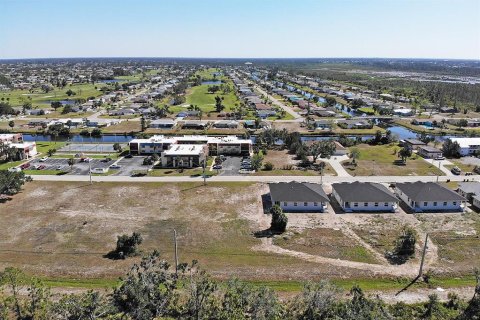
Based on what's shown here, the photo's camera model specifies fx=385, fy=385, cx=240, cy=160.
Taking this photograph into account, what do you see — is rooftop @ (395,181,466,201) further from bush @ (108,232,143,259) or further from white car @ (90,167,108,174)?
white car @ (90,167,108,174)

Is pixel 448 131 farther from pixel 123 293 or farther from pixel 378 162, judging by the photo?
pixel 123 293

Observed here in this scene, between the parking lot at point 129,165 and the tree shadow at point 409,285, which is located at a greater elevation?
the parking lot at point 129,165

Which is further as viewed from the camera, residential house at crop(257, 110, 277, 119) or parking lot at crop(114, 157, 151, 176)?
residential house at crop(257, 110, 277, 119)

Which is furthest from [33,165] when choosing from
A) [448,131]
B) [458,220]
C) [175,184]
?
[448,131]

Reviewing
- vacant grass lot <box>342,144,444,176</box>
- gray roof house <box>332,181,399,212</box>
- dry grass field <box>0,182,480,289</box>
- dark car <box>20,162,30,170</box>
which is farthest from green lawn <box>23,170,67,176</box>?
vacant grass lot <box>342,144,444,176</box>

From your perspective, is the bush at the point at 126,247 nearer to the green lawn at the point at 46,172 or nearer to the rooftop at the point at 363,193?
the rooftop at the point at 363,193

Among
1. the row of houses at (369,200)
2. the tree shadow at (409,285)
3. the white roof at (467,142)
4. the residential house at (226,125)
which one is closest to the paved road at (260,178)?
the row of houses at (369,200)
